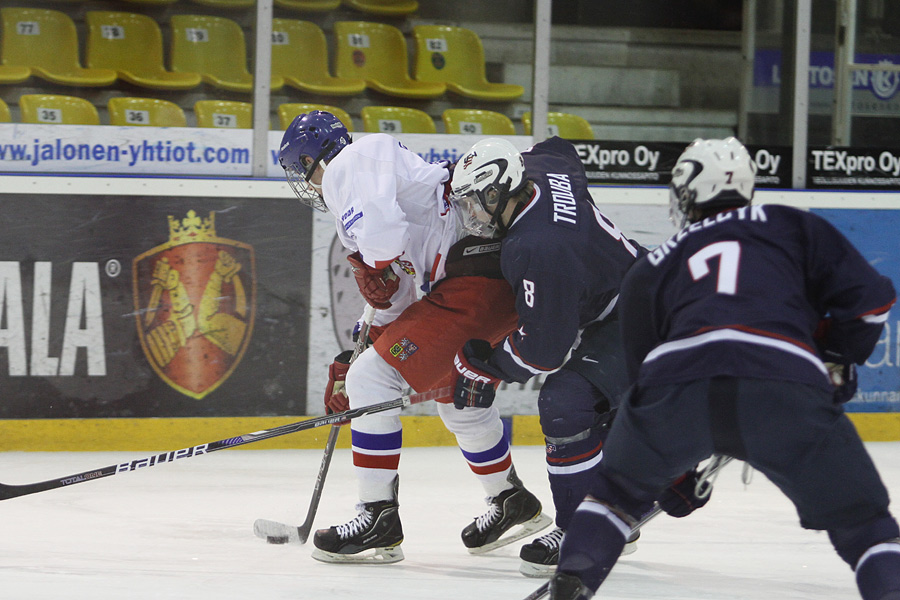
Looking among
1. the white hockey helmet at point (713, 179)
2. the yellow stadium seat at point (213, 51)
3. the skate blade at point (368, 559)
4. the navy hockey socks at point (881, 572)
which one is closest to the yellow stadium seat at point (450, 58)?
the yellow stadium seat at point (213, 51)

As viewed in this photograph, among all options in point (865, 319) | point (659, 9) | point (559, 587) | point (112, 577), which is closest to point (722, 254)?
point (865, 319)

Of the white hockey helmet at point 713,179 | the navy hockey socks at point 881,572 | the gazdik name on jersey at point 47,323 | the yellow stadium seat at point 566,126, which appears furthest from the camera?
the yellow stadium seat at point 566,126

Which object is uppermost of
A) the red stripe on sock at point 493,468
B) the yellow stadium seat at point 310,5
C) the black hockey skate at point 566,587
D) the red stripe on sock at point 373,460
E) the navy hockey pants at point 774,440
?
the yellow stadium seat at point 310,5

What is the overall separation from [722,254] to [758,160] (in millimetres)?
3266

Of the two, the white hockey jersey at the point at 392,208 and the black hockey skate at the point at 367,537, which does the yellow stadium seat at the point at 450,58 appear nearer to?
the white hockey jersey at the point at 392,208

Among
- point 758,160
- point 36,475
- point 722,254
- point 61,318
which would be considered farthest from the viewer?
point 758,160

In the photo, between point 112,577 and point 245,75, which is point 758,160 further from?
point 112,577

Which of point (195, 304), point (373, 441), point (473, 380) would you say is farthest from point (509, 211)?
point (195, 304)

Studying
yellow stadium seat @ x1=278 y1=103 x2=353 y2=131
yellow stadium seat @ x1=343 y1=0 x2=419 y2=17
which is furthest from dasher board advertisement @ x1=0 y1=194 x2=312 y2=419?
yellow stadium seat @ x1=343 y1=0 x2=419 y2=17

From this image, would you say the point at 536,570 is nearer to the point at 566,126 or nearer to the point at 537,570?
the point at 537,570

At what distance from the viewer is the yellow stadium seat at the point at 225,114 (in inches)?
173

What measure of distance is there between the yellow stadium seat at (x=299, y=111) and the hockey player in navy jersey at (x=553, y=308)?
2.18 metres

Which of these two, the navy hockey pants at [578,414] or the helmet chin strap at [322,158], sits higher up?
the helmet chin strap at [322,158]

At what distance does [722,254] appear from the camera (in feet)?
5.73
